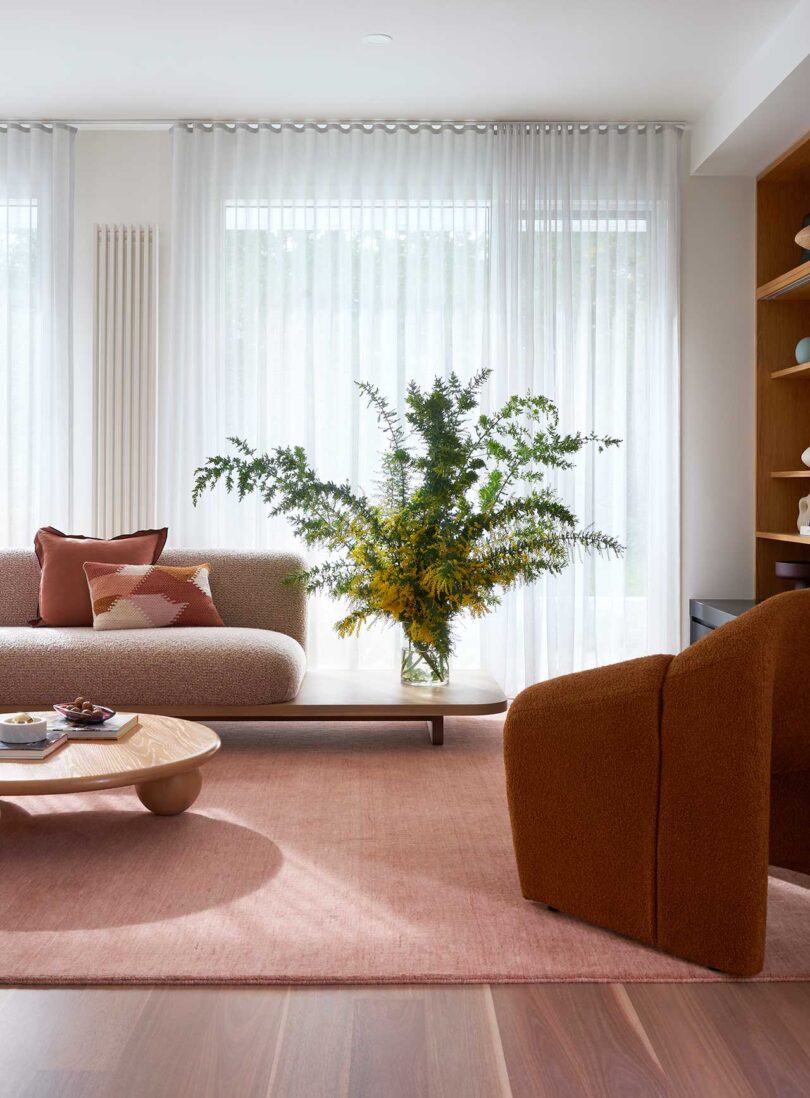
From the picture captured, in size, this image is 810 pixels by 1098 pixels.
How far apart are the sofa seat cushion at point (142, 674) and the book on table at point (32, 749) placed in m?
0.94

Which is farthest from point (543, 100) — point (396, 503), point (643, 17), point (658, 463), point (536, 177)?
point (396, 503)

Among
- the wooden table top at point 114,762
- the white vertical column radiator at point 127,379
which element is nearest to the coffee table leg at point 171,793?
the wooden table top at point 114,762

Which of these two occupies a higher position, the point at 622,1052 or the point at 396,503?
the point at 396,503

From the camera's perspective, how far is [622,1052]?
→ 5.55 ft

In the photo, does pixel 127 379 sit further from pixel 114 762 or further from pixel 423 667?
pixel 114 762

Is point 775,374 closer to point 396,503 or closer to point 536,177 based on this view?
point 536,177

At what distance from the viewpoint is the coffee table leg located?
9.50 feet

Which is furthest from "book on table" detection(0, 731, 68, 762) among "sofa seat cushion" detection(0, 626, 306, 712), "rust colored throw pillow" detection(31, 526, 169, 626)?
"rust colored throw pillow" detection(31, 526, 169, 626)

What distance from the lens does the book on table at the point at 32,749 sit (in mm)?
2645

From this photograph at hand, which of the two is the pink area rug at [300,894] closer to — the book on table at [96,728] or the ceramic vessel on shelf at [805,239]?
the book on table at [96,728]

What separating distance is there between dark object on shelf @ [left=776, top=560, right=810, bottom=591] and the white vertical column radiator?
2.98 meters

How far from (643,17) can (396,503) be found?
2.05m

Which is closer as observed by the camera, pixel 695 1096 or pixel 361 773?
pixel 695 1096

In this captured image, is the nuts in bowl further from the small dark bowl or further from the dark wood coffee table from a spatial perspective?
the dark wood coffee table
